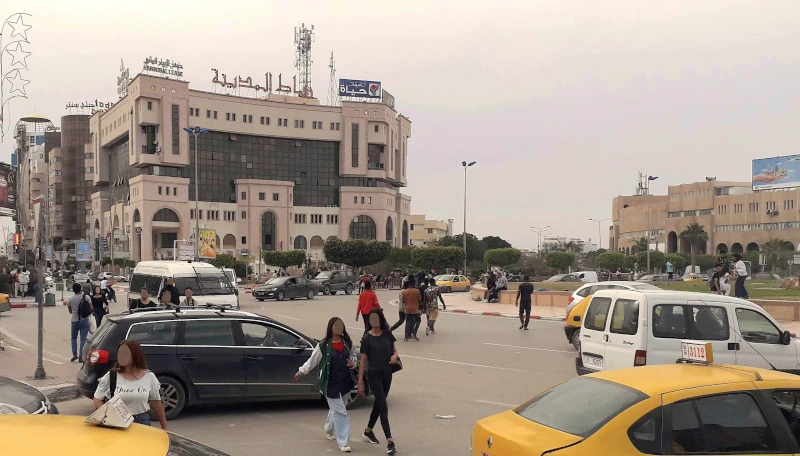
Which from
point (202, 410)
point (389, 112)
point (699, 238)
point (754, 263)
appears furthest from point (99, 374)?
point (389, 112)

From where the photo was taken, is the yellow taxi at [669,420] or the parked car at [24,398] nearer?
the yellow taxi at [669,420]

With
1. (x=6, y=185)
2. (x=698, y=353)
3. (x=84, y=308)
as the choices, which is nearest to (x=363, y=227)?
(x=6, y=185)

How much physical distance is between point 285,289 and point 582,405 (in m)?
37.8

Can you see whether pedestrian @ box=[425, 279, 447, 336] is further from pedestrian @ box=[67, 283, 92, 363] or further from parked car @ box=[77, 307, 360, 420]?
parked car @ box=[77, 307, 360, 420]

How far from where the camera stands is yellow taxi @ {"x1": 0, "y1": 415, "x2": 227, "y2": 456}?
8.56ft

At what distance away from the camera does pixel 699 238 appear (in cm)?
9900

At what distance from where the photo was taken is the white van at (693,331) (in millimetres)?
9656

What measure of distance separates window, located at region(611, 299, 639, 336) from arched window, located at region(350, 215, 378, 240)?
353 feet

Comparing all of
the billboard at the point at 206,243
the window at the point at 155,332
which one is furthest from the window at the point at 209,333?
the billboard at the point at 206,243

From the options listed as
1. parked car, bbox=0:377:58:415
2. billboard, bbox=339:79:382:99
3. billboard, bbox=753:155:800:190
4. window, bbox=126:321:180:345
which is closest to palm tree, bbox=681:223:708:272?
billboard, bbox=753:155:800:190

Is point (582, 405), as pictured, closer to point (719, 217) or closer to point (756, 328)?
point (756, 328)

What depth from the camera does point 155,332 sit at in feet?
31.4

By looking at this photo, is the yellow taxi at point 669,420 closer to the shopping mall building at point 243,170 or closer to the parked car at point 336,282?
the parked car at point 336,282

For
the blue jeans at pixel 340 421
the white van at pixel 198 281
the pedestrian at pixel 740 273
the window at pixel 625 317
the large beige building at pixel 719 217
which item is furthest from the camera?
the large beige building at pixel 719 217
